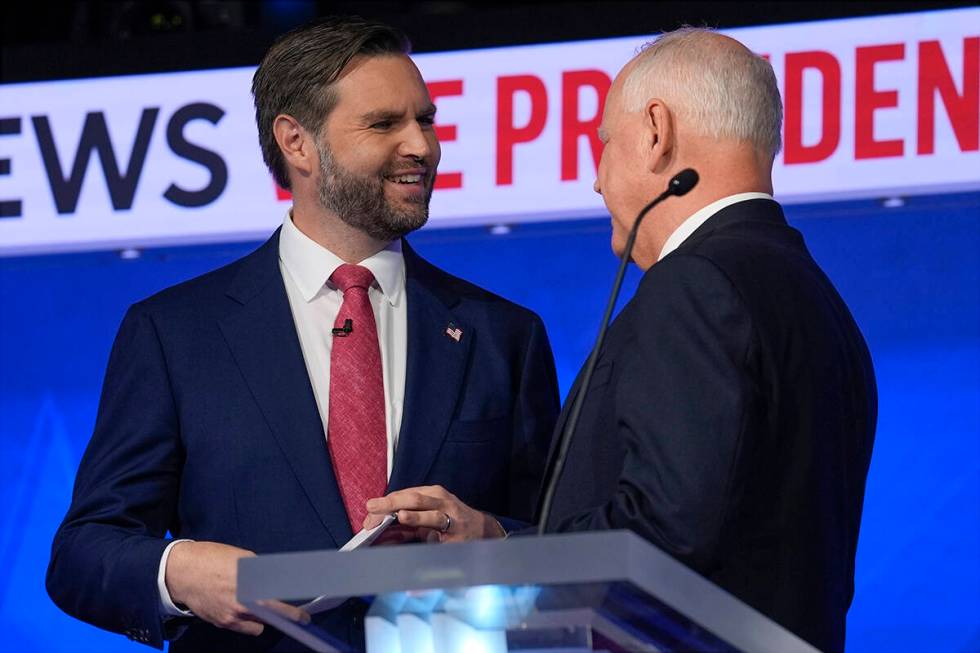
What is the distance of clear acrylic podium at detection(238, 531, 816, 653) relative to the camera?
1415 millimetres

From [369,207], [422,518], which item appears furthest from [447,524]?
[369,207]

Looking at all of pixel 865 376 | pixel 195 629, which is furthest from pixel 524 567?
pixel 195 629

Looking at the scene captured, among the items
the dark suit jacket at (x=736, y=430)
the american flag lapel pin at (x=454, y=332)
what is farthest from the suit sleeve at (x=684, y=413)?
the american flag lapel pin at (x=454, y=332)

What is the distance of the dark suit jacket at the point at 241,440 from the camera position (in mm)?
2508

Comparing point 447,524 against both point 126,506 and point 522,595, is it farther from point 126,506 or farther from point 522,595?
point 522,595

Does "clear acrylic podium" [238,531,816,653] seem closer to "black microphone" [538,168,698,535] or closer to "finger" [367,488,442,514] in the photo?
"black microphone" [538,168,698,535]

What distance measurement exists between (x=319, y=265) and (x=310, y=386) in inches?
8.6

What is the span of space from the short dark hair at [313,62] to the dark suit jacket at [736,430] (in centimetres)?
90

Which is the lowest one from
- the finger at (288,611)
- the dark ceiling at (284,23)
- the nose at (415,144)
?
the finger at (288,611)

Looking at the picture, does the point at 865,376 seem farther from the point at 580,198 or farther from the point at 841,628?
the point at 580,198

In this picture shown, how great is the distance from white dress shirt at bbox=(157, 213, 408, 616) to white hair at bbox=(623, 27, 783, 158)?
2.16 ft

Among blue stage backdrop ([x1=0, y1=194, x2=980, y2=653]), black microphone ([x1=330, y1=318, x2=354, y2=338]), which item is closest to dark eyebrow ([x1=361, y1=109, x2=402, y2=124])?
black microphone ([x1=330, y1=318, x2=354, y2=338])

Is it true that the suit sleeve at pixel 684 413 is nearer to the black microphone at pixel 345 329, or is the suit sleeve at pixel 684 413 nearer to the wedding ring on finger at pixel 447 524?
the wedding ring on finger at pixel 447 524

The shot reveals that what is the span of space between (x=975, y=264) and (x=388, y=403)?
1.69m
